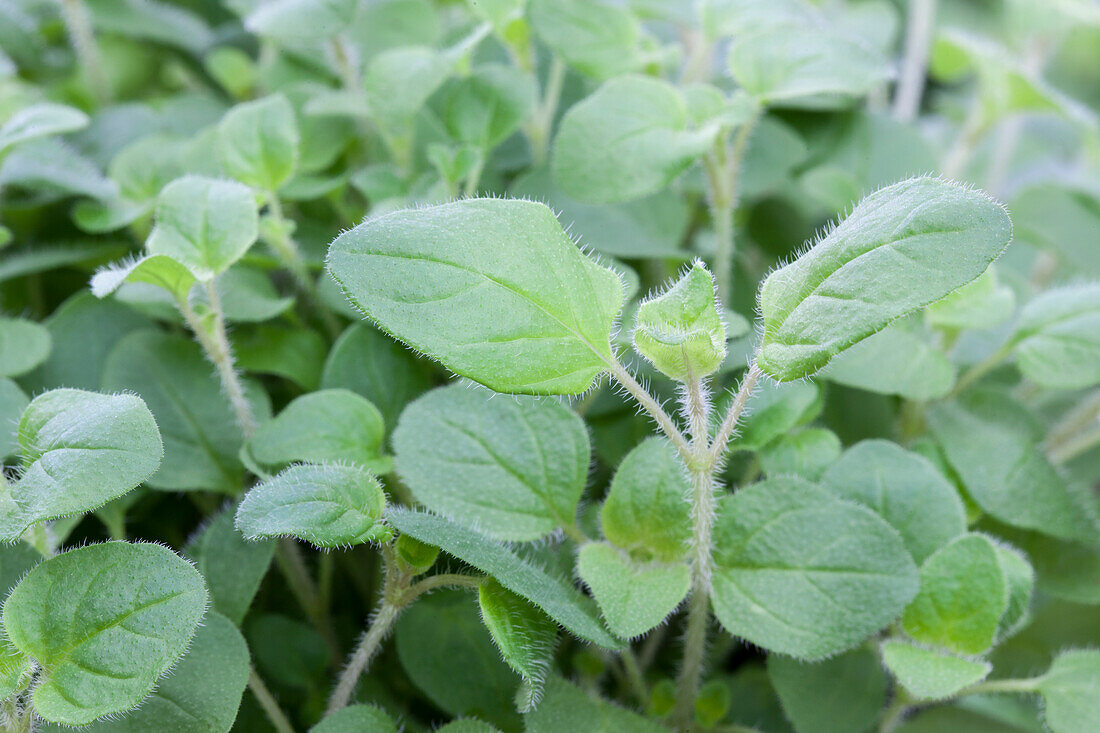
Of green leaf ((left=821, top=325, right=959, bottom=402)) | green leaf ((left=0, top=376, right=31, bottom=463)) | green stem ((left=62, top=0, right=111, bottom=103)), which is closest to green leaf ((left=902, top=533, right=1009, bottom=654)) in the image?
green leaf ((left=821, top=325, right=959, bottom=402))

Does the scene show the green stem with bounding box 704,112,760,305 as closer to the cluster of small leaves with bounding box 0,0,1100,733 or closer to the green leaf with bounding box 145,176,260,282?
the cluster of small leaves with bounding box 0,0,1100,733

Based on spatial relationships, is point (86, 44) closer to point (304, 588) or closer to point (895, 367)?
point (304, 588)

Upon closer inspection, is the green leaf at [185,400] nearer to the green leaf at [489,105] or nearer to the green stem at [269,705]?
the green stem at [269,705]

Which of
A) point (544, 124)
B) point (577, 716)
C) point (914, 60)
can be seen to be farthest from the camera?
point (914, 60)

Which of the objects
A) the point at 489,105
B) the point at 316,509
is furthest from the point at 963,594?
the point at 489,105

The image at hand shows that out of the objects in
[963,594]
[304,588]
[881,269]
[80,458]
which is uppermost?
[881,269]

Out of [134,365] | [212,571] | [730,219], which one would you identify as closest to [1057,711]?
[730,219]

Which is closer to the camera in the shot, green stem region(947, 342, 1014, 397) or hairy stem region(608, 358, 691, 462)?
hairy stem region(608, 358, 691, 462)
